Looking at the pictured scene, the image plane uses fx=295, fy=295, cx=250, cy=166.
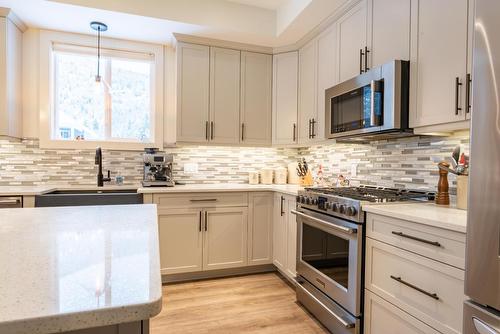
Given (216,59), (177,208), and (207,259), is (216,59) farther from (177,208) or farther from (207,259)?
(207,259)

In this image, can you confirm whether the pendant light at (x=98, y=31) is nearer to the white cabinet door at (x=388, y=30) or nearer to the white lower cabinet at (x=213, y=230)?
the white lower cabinet at (x=213, y=230)

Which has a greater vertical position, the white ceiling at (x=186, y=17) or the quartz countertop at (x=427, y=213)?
the white ceiling at (x=186, y=17)

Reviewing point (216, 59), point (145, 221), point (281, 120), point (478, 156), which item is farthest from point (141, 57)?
point (478, 156)

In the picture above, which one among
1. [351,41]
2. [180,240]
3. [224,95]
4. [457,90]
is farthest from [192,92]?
[457,90]

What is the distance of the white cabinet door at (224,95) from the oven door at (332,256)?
1281 mm

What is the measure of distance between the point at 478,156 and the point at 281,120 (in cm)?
A: 244

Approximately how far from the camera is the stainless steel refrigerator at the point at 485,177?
934 mm

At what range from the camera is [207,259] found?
2947mm

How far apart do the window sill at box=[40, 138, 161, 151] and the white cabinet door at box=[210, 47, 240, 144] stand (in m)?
0.80

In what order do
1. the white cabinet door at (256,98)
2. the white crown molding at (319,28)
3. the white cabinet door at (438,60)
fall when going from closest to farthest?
the white cabinet door at (438,60)
the white crown molding at (319,28)
the white cabinet door at (256,98)

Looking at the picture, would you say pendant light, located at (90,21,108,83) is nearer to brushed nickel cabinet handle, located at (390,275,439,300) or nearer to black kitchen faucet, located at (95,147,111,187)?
black kitchen faucet, located at (95,147,111,187)

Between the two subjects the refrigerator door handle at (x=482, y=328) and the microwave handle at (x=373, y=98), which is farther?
the microwave handle at (x=373, y=98)

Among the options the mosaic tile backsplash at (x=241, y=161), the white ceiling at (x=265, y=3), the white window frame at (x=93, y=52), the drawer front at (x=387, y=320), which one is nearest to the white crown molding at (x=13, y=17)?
the white window frame at (x=93, y=52)

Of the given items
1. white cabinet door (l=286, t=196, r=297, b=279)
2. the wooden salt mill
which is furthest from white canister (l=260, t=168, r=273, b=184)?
the wooden salt mill
